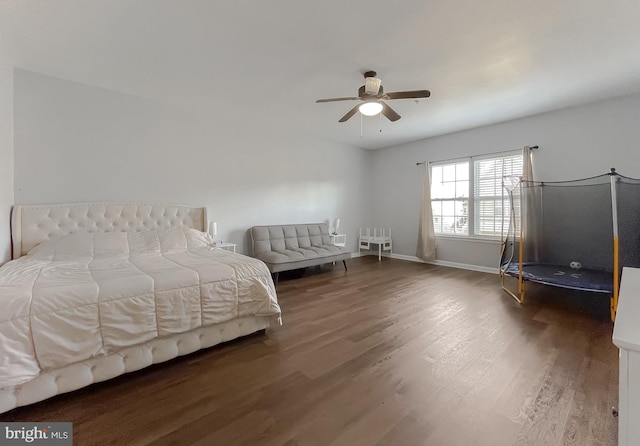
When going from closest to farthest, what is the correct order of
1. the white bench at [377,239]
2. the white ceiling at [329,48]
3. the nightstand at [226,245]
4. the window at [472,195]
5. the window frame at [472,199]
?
the white ceiling at [329,48] < the nightstand at [226,245] < the window at [472,195] < the window frame at [472,199] < the white bench at [377,239]

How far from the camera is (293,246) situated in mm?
4746

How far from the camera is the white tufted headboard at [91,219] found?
2695 millimetres

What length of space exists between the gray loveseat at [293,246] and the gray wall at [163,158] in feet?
0.91

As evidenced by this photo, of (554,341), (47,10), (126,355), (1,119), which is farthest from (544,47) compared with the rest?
(1,119)

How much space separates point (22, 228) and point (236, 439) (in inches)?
125

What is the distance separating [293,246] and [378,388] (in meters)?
3.25

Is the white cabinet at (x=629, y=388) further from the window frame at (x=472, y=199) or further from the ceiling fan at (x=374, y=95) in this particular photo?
the window frame at (x=472, y=199)

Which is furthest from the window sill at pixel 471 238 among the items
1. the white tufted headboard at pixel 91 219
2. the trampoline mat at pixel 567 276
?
the white tufted headboard at pixel 91 219

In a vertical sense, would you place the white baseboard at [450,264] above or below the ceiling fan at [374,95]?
below

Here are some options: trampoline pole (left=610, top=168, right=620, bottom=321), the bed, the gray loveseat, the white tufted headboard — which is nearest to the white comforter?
the bed

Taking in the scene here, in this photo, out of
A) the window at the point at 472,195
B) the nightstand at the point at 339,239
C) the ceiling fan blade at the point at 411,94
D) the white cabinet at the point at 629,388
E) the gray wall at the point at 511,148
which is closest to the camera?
the white cabinet at the point at 629,388

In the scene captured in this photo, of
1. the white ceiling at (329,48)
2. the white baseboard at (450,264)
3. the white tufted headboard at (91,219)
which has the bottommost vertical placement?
the white baseboard at (450,264)

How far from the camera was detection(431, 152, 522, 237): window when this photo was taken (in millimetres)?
4539

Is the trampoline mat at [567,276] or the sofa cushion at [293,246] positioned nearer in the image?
the trampoline mat at [567,276]
